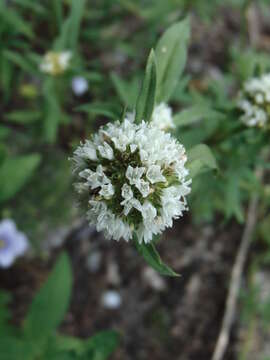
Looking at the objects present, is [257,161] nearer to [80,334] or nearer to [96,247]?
[96,247]

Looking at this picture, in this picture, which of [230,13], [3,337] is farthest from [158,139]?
[230,13]

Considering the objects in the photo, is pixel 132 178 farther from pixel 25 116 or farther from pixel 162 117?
pixel 25 116

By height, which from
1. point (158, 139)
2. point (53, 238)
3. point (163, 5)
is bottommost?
point (158, 139)

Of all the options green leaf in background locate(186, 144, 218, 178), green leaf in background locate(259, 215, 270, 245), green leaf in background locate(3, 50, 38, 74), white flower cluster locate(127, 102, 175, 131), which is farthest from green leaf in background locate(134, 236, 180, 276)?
green leaf in background locate(259, 215, 270, 245)

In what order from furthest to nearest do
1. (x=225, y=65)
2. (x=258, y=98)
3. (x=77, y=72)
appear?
(x=225, y=65), (x=77, y=72), (x=258, y=98)

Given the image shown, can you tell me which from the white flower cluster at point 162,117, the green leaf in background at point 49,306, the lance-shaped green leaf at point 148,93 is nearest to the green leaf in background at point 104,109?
the white flower cluster at point 162,117

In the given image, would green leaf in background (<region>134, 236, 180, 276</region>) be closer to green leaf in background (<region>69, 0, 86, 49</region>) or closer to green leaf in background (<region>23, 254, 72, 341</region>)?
green leaf in background (<region>23, 254, 72, 341</region>)

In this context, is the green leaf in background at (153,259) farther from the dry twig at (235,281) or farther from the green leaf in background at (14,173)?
the dry twig at (235,281)
